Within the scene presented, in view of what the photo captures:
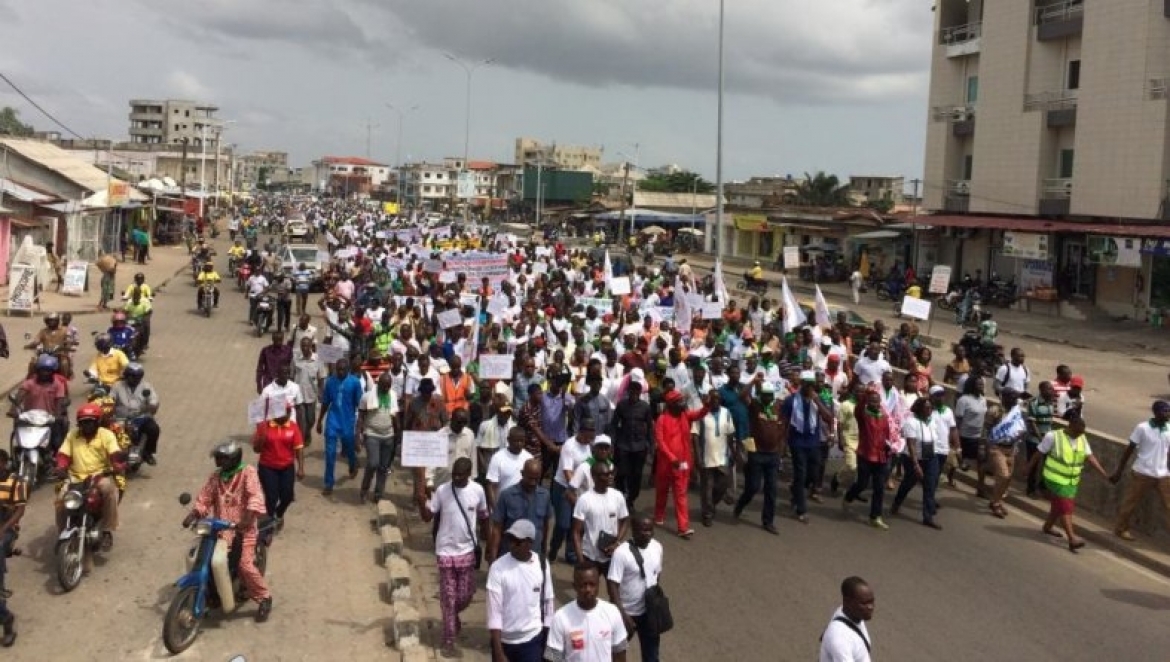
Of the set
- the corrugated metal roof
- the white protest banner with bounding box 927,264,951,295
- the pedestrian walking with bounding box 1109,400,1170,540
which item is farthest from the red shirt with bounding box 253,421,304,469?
the corrugated metal roof

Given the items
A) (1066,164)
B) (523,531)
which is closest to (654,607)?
(523,531)

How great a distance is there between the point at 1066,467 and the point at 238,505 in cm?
769

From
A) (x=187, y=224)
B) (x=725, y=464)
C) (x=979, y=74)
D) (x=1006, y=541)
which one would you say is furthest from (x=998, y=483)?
(x=187, y=224)

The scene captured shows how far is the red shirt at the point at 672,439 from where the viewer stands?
31.0 feet

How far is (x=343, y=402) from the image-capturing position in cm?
1052

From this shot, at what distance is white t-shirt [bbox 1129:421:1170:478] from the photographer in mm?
9703

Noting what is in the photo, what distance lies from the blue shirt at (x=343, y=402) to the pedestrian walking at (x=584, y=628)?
5.85m

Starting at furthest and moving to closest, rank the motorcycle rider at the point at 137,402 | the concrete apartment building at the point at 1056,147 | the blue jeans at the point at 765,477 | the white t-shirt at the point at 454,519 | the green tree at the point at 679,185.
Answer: the green tree at the point at 679,185 < the concrete apartment building at the point at 1056,147 < the motorcycle rider at the point at 137,402 < the blue jeans at the point at 765,477 < the white t-shirt at the point at 454,519

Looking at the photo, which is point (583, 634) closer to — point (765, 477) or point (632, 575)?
point (632, 575)

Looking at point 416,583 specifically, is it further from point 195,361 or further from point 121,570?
point 195,361

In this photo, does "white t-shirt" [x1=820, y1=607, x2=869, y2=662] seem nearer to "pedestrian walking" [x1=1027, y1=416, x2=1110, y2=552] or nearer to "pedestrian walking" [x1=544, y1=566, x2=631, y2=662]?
"pedestrian walking" [x1=544, y1=566, x2=631, y2=662]

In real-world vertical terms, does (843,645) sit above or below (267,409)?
below

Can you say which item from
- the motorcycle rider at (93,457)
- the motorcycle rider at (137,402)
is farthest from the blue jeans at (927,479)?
the motorcycle rider at (137,402)

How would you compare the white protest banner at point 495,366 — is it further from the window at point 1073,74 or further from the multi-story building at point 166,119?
the multi-story building at point 166,119
